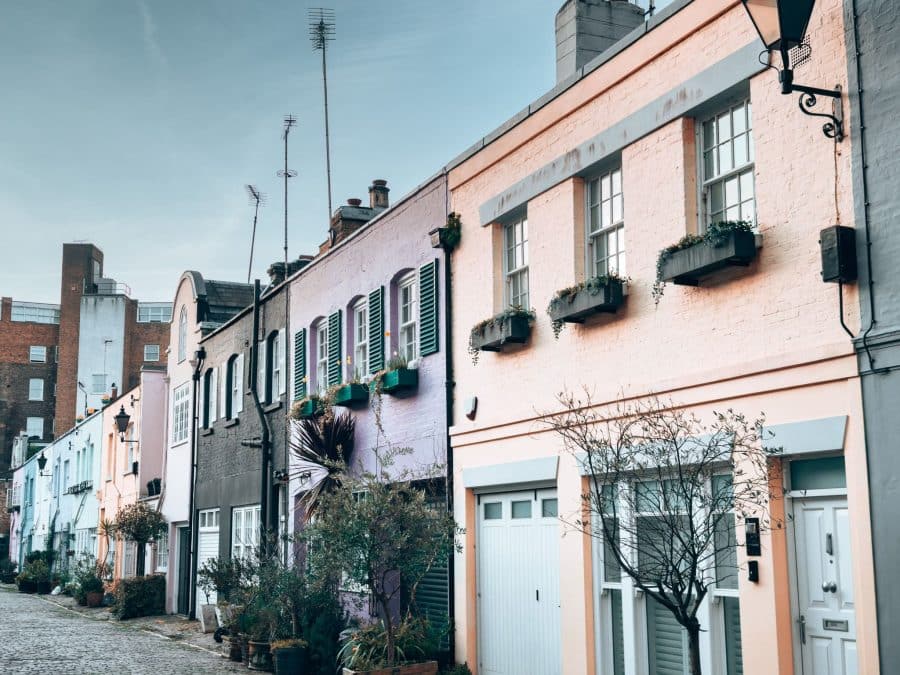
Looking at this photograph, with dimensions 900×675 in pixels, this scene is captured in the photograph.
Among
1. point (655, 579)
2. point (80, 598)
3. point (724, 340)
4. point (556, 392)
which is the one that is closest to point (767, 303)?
point (724, 340)

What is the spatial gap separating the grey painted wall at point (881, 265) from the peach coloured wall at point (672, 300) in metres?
0.13

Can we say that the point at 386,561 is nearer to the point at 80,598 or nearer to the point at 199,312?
the point at 199,312

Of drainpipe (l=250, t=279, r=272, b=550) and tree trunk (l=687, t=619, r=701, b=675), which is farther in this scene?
drainpipe (l=250, t=279, r=272, b=550)

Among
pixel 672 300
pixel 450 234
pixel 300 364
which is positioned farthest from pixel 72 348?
pixel 672 300

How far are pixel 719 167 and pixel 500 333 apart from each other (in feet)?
12.0

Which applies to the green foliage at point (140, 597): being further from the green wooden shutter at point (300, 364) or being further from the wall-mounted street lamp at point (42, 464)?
the wall-mounted street lamp at point (42, 464)

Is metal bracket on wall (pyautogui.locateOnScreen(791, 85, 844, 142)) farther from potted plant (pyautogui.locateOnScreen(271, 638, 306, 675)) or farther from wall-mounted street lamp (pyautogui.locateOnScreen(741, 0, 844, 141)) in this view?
potted plant (pyautogui.locateOnScreen(271, 638, 306, 675))

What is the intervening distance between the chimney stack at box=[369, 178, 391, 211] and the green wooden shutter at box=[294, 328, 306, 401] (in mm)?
3735

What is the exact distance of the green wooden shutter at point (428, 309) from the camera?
48.9 ft

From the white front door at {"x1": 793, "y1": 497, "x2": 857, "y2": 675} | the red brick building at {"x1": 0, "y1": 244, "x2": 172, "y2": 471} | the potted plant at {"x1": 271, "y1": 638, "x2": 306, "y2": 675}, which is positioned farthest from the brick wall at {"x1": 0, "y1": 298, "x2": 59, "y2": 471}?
the white front door at {"x1": 793, "y1": 497, "x2": 857, "y2": 675}

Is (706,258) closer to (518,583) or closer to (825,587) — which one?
(825,587)

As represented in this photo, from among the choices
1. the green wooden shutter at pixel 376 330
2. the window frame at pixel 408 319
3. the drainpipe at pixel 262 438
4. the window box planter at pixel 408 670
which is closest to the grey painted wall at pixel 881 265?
the window box planter at pixel 408 670

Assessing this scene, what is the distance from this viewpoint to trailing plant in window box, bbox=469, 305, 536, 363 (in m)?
12.7

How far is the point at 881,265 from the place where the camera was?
8.16 m
